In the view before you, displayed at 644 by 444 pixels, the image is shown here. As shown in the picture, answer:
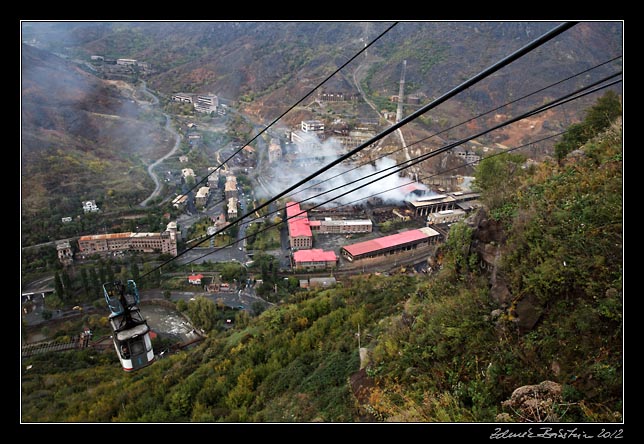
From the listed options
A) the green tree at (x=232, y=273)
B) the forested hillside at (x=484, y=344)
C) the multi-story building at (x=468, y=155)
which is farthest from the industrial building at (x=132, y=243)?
the multi-story building at (x=468, y=155)

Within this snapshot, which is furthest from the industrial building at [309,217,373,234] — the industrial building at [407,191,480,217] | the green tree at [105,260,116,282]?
the green tree at [105,260,116,282]

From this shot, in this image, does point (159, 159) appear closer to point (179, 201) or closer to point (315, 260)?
point (179, 201)

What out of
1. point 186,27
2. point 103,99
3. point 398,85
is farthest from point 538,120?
point 186,27

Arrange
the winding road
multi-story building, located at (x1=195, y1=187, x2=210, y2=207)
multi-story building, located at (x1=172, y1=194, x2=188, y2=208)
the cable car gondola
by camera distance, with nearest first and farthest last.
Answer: the cable car gondola, multi-story building, located at (x1=172, y1=194, x2=188, y2=208), multi-story building, located at (x1=195, y1=187, x2=210, y2=207), the winding road

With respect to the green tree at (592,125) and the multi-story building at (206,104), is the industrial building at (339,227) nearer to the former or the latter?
the green tree at (592,125)

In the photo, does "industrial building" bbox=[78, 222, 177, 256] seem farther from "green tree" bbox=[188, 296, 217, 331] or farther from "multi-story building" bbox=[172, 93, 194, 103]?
A: "multi-story building" bbox=[172, 93, 194, 103]

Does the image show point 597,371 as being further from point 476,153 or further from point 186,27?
point 186,27

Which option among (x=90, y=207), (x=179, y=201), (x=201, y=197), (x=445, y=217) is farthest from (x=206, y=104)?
(x=445, y=217)
